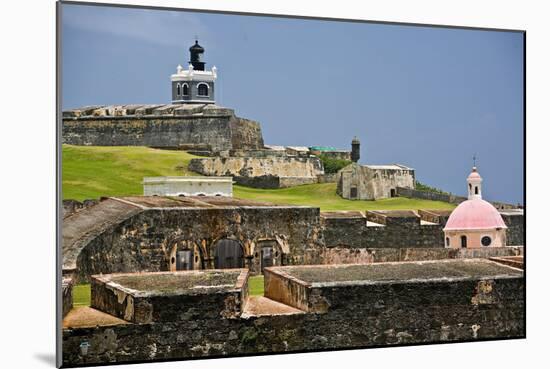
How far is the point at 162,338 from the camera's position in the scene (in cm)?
1303

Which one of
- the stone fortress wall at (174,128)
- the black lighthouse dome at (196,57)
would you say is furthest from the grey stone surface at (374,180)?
the black lighthouse dome at (196,57)

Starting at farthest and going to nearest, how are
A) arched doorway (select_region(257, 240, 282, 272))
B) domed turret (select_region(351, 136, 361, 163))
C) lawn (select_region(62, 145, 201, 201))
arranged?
domed turret (select_region(351, 136, 361, 163)) → arched doorway (select_region(257, 240, 282, 272)) → lawn (select_region(62, 145, 201, 201))

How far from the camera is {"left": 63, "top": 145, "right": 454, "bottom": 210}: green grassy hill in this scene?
13.4 metres

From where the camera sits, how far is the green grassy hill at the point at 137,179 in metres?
13.4

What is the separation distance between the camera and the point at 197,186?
14.7 m

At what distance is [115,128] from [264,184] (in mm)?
2378

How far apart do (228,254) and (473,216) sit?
376 centimetres

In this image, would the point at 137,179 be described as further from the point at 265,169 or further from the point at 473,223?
the point at 473,223

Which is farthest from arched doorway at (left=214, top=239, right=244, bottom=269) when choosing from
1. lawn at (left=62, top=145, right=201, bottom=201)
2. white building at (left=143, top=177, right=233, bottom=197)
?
lawn at (left=62, top=145, right=201, bottom=201)

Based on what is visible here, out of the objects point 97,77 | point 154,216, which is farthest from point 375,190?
point 97,77

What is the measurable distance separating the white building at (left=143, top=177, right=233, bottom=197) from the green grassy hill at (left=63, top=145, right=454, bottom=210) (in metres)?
0.10

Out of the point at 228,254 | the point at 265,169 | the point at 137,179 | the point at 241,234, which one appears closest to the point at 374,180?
the point at 265,169

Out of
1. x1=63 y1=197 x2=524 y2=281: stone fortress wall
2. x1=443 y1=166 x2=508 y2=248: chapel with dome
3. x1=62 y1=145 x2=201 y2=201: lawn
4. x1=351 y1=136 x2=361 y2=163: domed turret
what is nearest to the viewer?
x1=62 y1=145 x2=201 y2=201: lawn

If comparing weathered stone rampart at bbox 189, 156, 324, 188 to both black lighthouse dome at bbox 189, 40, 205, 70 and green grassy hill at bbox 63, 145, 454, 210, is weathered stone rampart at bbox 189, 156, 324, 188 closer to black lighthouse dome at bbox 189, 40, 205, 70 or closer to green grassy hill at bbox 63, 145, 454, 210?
green grassy hill at bbox 63, 145, 454, 210
